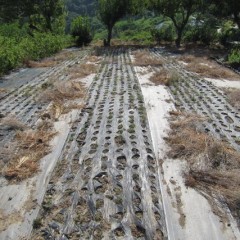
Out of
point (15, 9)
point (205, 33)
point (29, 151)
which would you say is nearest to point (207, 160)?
point (29, 151)

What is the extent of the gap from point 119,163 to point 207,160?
0.99m

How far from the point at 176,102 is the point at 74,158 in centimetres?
255

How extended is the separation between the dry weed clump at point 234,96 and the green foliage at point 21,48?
5.60 m

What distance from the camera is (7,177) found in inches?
127

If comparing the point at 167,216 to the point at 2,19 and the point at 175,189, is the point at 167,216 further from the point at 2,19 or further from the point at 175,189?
the point at 2,19

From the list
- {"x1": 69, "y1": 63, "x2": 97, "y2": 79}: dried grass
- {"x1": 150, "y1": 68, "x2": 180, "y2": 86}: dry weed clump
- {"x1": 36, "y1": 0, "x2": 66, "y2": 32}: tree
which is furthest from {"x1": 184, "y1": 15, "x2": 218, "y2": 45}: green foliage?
{"x1": 150, "y1": 68, "x2": 180, "y2": 86}: dry weed clump

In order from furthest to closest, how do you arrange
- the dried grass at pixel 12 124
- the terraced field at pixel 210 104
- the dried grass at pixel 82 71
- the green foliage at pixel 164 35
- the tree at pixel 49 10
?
the green foliage at pixel 164 35 → the tree at pixel 49 10 → the dried grass at pixel 82 71 → the dried grass at pixel 12 124 → the terraced field at pixel 210 104

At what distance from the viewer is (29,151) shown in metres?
3.73

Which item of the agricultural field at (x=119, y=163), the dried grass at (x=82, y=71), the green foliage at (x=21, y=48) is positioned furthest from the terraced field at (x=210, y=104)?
the green foliage at (x=21, y=48)

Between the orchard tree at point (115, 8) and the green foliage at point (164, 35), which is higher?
the orchard tree at point (115, 8)

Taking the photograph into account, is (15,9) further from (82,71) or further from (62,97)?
(62,97)

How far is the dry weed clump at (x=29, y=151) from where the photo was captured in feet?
10.8

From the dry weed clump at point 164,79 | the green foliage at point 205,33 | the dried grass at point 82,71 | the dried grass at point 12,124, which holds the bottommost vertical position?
the green foliage at point 205,33

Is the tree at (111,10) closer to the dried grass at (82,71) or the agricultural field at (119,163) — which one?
the dried grass at (82,71)
